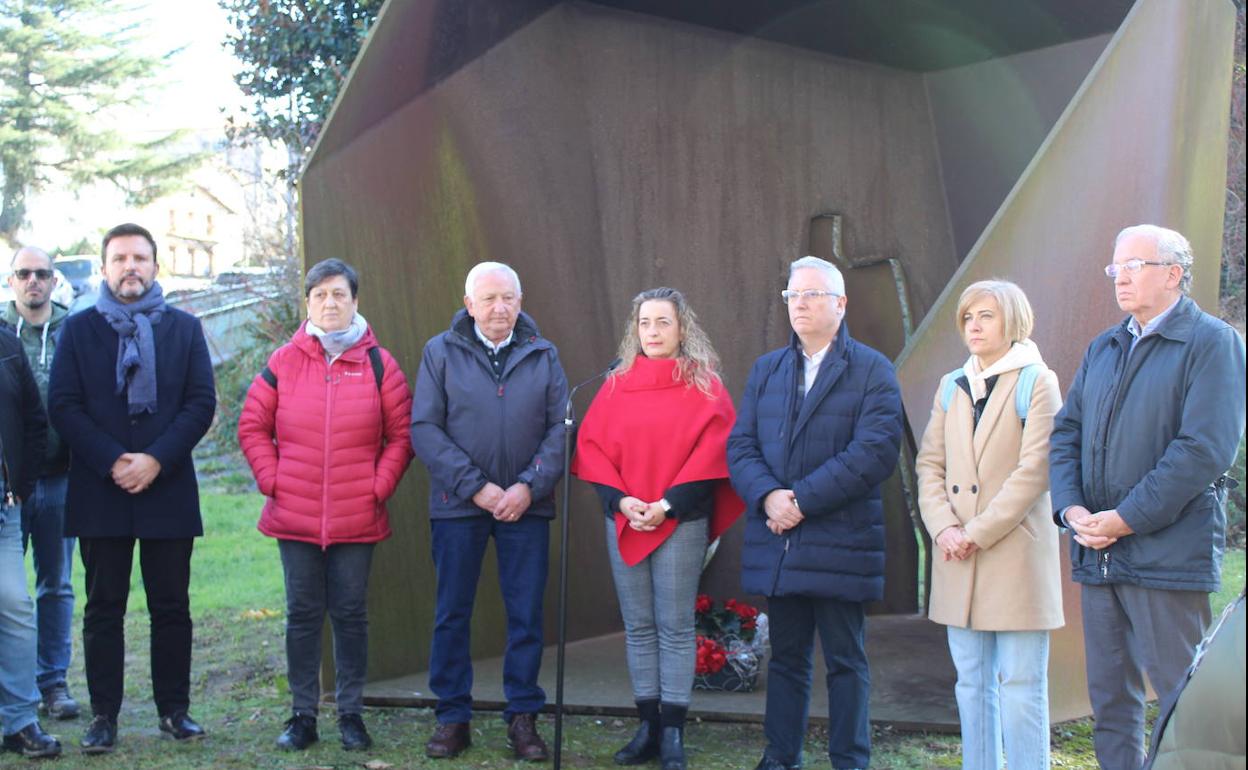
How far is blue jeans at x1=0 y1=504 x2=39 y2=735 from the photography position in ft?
14.1

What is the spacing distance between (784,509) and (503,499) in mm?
914

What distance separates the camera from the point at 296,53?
20.6 ft

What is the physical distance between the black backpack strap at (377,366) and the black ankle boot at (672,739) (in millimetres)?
1398

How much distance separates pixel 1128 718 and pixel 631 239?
3.19m

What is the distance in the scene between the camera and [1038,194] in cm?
424

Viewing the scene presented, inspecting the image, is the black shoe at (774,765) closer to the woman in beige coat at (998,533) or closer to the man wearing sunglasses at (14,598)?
the woman in beige coat at (998,533)

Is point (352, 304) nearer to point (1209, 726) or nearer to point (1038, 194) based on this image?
point (1038, 194)

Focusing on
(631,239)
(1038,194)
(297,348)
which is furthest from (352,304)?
(1038,194)

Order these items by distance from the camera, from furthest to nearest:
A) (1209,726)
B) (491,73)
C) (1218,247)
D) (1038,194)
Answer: (491,73) → (1218,247) → (1038,194) → (1209,726)

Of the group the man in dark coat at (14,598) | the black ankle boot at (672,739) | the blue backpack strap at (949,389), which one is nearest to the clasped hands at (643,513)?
the black ankle boot at (672,739)

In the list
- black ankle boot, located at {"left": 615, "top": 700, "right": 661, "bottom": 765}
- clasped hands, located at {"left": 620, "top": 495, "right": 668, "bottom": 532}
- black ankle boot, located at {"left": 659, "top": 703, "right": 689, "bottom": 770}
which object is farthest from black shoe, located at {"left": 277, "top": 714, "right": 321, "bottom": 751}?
clasped hands, located at {"left": 620, "top": 495, "right": 668, "bottom": 532}

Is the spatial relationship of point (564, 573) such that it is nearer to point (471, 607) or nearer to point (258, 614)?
point (471, 607)

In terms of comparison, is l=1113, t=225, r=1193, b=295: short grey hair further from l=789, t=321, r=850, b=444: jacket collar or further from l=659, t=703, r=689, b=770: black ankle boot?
l=659, t=703, r=689, b=770: black ankle boot

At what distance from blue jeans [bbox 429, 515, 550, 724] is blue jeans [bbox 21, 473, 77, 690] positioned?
1.49 m
